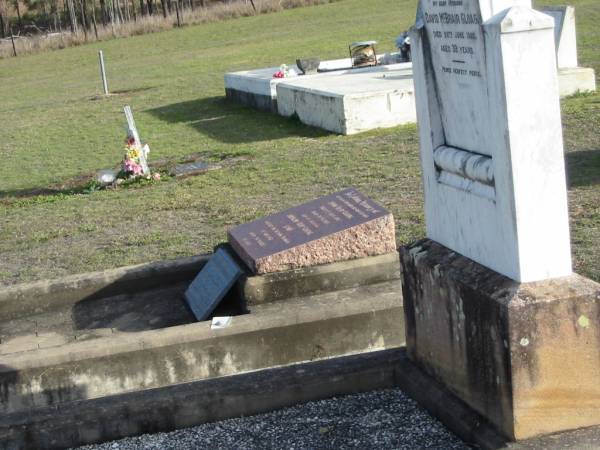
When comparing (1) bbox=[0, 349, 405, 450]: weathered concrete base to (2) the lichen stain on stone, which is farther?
(1) bbox=[0, 349, 405, 450]: weathered concrete base

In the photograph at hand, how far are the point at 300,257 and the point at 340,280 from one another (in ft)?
0.92

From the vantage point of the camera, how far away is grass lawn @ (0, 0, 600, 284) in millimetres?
9391

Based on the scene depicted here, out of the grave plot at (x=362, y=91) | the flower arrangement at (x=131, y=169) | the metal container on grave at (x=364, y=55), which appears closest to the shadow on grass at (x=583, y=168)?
the grave plot at (x=362, y=91)

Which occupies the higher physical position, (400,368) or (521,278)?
(521,278)

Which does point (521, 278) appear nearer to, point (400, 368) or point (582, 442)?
point (582, 442)

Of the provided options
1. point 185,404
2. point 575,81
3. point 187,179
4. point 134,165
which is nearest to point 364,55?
point 575,81

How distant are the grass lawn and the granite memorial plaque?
1490 mm

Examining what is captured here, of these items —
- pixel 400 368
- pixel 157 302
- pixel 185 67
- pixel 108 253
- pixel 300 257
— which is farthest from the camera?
pixel 185 67

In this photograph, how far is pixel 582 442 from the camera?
12.1ft

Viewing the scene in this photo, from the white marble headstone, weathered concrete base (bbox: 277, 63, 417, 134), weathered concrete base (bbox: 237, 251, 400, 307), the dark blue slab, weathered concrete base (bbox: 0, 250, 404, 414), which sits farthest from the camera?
weathered concrete base (bbox: 277, 63, 417, 134)

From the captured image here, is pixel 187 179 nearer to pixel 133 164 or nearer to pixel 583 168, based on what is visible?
pixel 133 164

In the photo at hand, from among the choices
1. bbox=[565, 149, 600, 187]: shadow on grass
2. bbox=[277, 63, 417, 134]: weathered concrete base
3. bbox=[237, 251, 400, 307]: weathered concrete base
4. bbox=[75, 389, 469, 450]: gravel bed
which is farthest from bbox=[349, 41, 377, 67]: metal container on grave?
bbox=[75, 389, 469, 450]: gravel bed

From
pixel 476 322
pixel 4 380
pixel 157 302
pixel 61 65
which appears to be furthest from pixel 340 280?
pixel 61 65

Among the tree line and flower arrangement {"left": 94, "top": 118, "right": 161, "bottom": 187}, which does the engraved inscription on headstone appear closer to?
flower arrangement {"left": 94, "top": 118, "right": 161, "bottom": 187}
